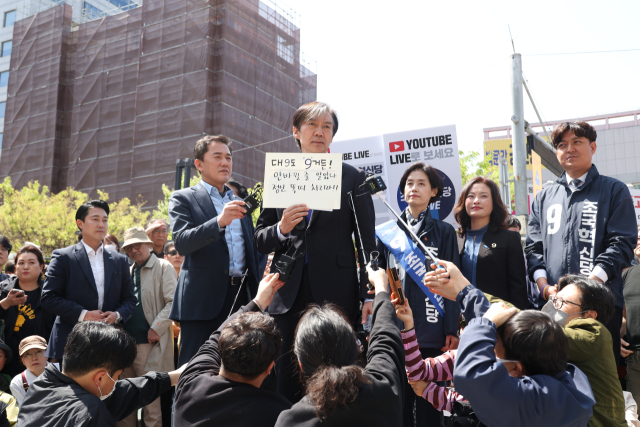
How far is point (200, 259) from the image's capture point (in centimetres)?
335

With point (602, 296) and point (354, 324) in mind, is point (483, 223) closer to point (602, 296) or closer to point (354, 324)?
point (602, 296)

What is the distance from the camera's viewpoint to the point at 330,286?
9.37 ft

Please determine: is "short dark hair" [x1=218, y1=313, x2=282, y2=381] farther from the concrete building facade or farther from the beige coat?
the concrete building facade

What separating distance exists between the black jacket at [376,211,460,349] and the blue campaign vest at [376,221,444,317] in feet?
0.12

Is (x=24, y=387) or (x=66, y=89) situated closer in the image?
(x=24, y=387)

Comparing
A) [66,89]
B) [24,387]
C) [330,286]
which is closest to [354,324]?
[330,286]

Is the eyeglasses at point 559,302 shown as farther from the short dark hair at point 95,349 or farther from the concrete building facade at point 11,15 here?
the concrete building facade at point 11,15

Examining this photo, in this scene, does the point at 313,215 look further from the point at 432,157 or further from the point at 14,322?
the point at 14,322

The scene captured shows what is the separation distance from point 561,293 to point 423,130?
9.98ft

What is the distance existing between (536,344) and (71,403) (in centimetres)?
200

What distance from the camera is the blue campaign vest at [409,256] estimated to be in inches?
140

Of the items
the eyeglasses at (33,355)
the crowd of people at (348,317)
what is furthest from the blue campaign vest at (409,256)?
the eyeglasses at (33,355)

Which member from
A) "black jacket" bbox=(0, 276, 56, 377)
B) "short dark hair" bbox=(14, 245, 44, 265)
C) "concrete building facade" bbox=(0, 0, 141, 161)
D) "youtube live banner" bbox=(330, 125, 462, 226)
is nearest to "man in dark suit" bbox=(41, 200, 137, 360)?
"black jacket" bbox=(0, 276, 56, 377)

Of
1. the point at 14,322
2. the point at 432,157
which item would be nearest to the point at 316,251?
the point at 432,157
